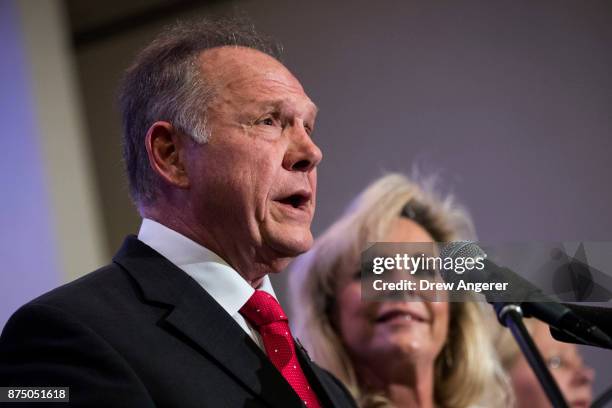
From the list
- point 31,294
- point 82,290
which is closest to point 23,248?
point 31,294

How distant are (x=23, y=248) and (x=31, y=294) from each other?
159mm

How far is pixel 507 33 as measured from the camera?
279 cm

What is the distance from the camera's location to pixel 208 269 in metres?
1.45

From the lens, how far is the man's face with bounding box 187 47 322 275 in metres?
1.48

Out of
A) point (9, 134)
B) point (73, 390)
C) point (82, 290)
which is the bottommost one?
point (73, 390)

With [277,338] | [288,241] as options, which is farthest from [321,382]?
[288,241]

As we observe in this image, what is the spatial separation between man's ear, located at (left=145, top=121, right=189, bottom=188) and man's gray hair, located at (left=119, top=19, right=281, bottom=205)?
0.02 m

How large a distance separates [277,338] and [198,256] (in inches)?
8.4

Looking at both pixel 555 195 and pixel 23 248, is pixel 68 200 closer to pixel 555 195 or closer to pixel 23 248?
pixel 23 248

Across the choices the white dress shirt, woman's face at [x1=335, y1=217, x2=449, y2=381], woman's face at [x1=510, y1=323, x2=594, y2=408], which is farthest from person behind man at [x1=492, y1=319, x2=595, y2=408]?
the white dress shirt

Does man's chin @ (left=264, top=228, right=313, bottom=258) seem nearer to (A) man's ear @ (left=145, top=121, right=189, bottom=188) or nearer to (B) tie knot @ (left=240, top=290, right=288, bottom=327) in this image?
(B) tie knot @ (left=240, top=290, right=288, bottom=327)

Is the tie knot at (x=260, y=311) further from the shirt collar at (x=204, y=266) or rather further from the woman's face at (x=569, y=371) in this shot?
the woman's face at (x=569, y=371)

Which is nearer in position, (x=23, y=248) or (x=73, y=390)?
(x=73, y=390)

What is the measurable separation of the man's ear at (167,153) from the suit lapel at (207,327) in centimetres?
17
